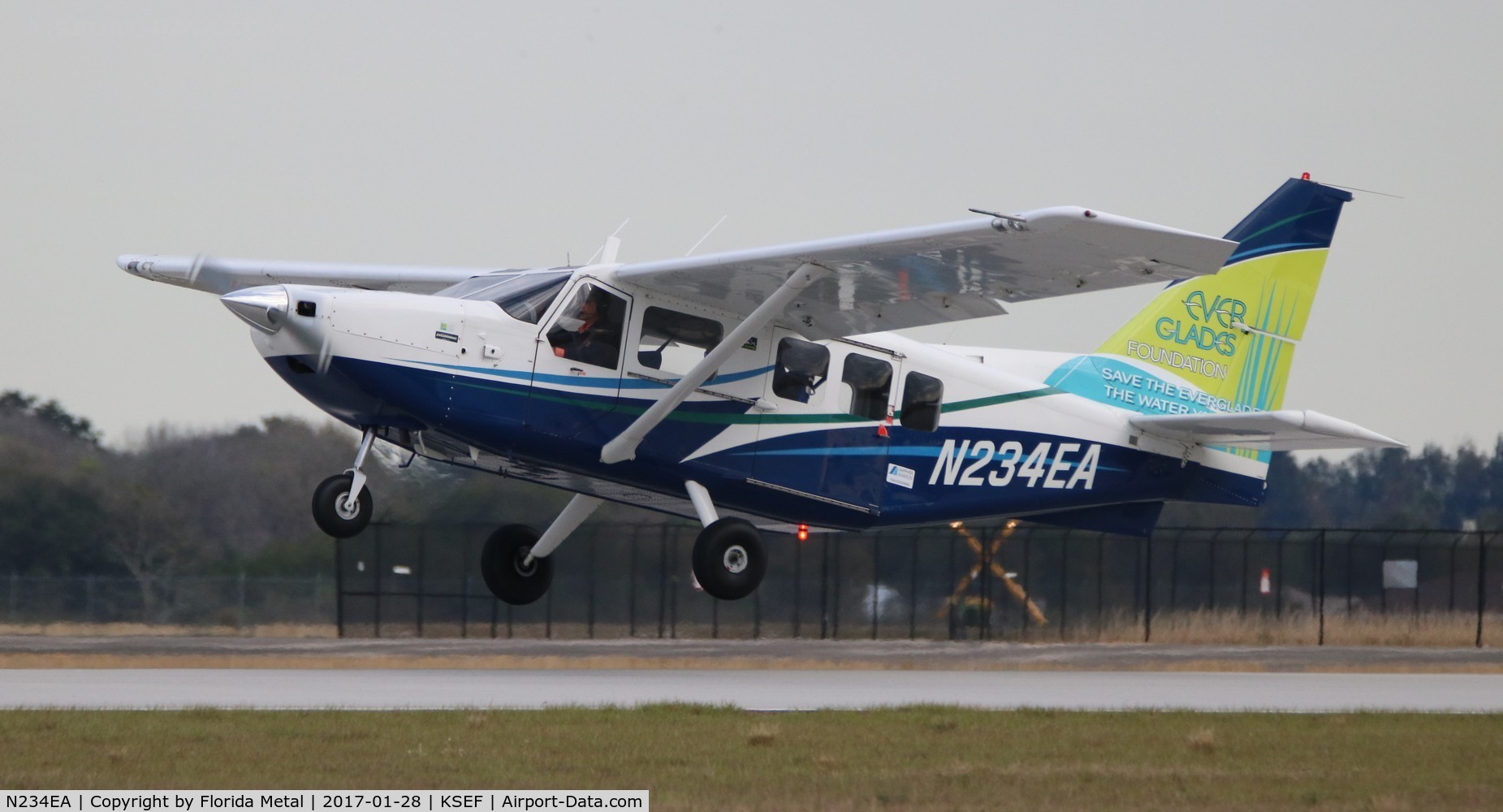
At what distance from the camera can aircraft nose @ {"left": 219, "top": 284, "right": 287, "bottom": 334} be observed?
15.7m

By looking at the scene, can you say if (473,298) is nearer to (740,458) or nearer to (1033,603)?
(740,458)

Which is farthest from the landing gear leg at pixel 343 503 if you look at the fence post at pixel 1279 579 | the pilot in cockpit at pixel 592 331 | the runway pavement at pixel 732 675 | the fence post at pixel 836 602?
→ the fence post at pixel 1279 579

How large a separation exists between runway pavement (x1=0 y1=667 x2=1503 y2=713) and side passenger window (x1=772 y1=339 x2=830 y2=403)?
3.17 metres

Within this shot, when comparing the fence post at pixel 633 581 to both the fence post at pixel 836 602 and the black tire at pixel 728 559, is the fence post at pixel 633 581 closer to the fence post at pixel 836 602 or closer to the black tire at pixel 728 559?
the fence post at pixel 836 602

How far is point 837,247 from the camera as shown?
16.5m

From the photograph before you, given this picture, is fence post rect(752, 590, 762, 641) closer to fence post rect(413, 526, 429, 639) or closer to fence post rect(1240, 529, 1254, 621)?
fence post rect(413, 526, 429, 639)

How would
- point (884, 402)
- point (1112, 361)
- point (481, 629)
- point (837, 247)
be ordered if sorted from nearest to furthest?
1. point (837, 247)
2. point (884, 402)
3. point (1112, 361)
4. point (481, 629)

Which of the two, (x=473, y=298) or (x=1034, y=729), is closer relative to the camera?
(x=1034, y=729)

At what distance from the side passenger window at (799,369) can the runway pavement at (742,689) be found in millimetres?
3173

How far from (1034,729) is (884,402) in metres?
5.42

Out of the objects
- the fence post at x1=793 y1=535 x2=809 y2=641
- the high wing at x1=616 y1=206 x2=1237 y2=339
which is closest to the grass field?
the high wing at x1=616 y1=206 x2=1237 y2=339

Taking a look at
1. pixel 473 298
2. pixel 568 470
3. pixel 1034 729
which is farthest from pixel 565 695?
pixel 1034 729

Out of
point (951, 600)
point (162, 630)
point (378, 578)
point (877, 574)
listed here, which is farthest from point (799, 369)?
point (162, 630)

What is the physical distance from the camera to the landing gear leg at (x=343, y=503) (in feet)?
55.5
